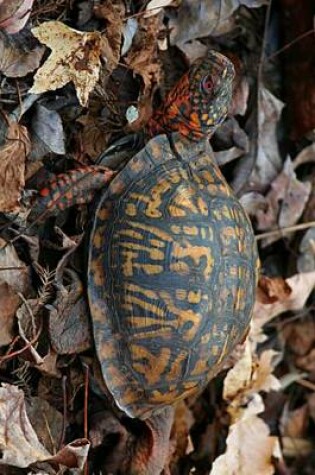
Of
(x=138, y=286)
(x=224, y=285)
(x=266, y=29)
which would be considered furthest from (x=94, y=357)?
(x=266, y=29)

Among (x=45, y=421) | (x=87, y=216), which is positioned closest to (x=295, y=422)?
(x=45, y=421)

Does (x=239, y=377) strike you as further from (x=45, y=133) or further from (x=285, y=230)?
(x=45, y=133)

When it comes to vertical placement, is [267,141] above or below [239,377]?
above

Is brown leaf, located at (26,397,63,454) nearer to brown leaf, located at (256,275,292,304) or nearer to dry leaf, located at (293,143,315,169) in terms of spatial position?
brown leaf, located at (256,275,292,304)

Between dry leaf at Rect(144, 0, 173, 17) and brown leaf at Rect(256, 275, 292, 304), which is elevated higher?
dry leaf at Rect(144, 0, 173, 17)

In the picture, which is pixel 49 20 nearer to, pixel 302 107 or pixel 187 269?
pixel 187 269

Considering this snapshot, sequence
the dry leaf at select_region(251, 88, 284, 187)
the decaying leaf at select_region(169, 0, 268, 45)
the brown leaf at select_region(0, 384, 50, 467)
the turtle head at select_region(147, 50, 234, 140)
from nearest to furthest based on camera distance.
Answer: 1. the brown leaf at select_region(0, 384, 50, 467)
2. the turtle head at select_region(147, 50, 234, 140)
3. the decaying leaf at select_region(169, 0, 268, 45)
4. the dry leaf at select_region(251, 88, 284, 187)

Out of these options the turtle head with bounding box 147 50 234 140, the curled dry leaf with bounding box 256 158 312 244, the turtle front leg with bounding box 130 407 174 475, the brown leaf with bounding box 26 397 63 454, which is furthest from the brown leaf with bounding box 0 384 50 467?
the curled dry leaf with bounding box 256 158 312 244
